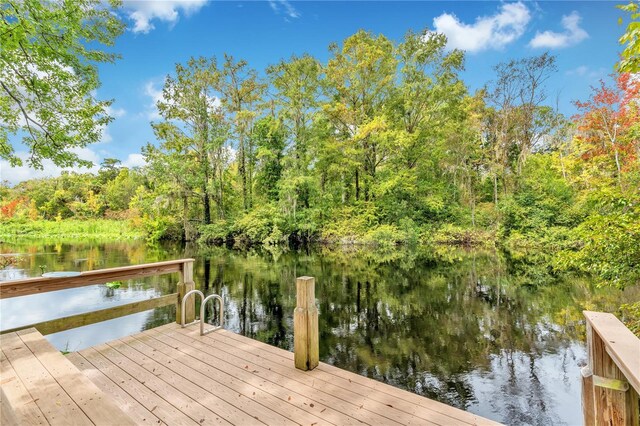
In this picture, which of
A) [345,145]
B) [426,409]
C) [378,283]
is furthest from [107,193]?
[426,409]

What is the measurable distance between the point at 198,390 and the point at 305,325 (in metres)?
0.94

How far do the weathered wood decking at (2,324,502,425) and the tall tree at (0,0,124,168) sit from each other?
6.16m

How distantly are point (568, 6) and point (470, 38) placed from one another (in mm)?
5788

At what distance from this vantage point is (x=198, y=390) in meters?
2.34

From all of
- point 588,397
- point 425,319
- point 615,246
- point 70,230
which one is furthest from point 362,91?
point 70,230

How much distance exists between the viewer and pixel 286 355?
297cm

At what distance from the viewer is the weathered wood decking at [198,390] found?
4.64 feet

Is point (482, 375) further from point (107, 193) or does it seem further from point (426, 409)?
point (107, 193)

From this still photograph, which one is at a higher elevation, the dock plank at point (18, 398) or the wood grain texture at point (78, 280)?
the wood grain texture at point (78, 280)

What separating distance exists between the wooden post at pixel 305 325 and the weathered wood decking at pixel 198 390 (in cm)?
11

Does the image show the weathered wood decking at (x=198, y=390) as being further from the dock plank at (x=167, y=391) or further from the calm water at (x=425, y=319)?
the calm water at (x=425, y=319)

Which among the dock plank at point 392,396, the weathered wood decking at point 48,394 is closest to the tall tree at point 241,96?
the dock plank at point 392,396

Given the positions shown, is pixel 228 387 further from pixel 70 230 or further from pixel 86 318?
pixel 70 230

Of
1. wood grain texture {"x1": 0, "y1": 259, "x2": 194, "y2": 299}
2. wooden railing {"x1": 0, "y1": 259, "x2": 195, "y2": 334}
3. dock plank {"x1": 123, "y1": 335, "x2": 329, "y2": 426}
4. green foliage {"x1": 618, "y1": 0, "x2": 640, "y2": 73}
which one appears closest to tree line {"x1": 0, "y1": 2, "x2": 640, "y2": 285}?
wooden railing {"x1": 0, "y1": 259, "x2": 195, "y2": 334}
